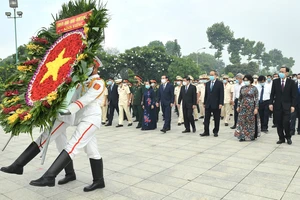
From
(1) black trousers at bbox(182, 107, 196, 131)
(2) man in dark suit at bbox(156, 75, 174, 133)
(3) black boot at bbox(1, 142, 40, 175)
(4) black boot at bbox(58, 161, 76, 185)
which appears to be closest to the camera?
(3) black boot at bbox(1, 142, 40, 175)

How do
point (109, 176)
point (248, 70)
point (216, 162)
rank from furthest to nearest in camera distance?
point (248, 70), point (216, 162), point (109, 176)

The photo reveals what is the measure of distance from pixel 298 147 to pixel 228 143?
143cm

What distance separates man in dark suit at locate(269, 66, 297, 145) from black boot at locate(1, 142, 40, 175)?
16.4 feet

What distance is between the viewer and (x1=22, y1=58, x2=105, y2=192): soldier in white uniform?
323 cm

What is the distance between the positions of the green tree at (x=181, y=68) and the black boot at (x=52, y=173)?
35100 millimetres

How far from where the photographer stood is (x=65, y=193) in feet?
11.5

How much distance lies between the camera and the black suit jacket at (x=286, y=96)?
616cm

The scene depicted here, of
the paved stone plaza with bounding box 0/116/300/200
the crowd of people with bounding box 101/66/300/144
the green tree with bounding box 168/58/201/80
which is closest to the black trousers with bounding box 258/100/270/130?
the crowd of people with bounding box 101/66/300/144

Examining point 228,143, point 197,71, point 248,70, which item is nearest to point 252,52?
point 248,70

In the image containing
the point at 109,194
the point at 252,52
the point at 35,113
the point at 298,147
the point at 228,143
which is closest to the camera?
the point at 35,113

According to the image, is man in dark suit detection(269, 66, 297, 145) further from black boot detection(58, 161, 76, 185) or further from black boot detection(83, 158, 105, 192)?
black boot detection(58, 161, 76, 185)

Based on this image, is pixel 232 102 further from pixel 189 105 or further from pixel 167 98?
pixel 167 98

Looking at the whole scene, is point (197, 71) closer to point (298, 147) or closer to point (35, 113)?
point (298, 147)

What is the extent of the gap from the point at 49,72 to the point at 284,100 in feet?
16.4
